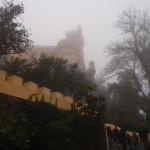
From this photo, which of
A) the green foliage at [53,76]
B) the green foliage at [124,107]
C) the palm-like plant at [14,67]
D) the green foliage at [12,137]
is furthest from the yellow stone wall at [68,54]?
the green foliage at [12,137]

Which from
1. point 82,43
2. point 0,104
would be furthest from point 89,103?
point 82,43

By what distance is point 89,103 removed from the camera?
11391mm

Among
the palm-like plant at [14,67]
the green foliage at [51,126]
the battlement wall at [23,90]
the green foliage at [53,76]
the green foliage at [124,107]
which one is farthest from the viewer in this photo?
the green foliage at [124,107]

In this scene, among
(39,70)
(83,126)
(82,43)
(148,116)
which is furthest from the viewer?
(82,43)

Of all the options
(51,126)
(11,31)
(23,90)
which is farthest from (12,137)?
(11,31)

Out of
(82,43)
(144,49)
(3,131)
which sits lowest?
(3,131)

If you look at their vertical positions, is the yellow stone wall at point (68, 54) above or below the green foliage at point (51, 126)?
above

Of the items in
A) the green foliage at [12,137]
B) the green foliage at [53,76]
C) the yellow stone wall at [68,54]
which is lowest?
the green foliage at [12,137]

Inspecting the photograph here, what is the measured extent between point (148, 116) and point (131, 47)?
24.4 feet

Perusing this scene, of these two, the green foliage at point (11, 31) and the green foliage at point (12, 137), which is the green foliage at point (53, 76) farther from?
the green foliage at point (12, 137)

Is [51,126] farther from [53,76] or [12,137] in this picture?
[53,76]

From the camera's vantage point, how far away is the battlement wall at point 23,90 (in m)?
10.4

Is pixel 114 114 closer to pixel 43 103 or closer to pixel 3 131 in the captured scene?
pixel 43 103

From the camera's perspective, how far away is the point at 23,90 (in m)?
11.3
